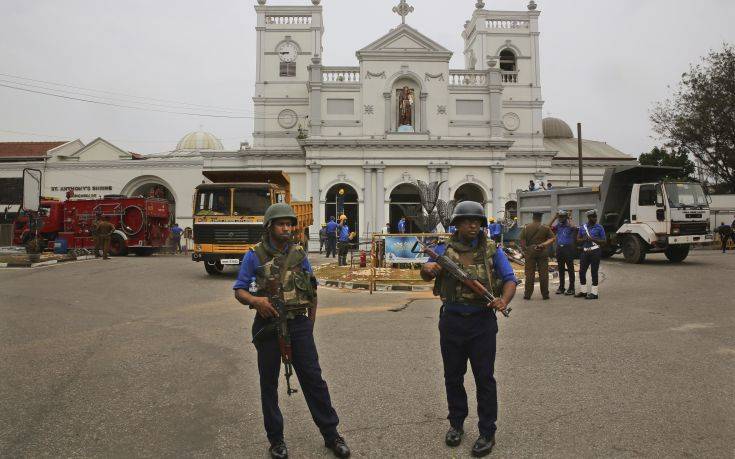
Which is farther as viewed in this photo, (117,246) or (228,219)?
(117,246)

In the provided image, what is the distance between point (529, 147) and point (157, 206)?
25.3m

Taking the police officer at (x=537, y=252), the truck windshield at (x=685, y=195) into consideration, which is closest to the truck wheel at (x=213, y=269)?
the police officer at (x=537, y=252)

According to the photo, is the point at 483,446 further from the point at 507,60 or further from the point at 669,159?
the point at 669,159

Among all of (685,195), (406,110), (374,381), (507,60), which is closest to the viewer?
(374,381)

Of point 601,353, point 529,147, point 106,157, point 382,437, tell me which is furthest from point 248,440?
point 106,157

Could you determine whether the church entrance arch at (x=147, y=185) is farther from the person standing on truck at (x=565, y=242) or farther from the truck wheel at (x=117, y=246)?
the person standing on truck at (x=565, y=242)

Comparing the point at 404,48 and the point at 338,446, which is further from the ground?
the point at 404,48

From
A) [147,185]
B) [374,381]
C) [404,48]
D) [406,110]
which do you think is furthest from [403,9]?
[374,381]

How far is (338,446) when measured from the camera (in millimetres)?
3465

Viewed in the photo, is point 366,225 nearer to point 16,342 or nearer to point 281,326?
point 16,342

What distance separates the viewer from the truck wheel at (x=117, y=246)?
23.3m

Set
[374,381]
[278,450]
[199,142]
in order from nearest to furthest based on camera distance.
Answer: [278,450]
[374,381]
[199,142]

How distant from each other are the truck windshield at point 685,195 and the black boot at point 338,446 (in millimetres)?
16229

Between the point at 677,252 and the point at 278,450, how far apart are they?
1778 centimetres
